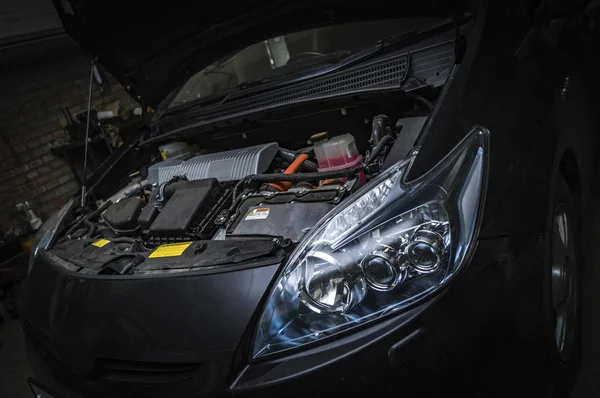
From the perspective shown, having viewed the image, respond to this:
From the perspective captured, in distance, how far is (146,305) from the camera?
942 mm

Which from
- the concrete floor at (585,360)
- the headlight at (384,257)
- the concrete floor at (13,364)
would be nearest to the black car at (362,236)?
the headlight at (384,257)

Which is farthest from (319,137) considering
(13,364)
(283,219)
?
(13,364)

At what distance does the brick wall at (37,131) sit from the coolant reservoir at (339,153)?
160 inches

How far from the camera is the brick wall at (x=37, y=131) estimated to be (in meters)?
4.64

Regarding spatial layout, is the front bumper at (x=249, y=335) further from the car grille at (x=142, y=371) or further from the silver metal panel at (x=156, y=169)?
the silver metal panel at (x=156, y=169)

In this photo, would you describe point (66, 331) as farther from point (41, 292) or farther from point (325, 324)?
point (325, 324)

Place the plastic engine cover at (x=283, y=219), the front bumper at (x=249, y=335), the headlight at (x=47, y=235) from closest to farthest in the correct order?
1. the front bumper at (x=249, y=335)
2. the plastic engine cover at (x=283, y=219)
3. the headlight at (x=47, y=235)

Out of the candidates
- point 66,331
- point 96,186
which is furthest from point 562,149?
point 96,186

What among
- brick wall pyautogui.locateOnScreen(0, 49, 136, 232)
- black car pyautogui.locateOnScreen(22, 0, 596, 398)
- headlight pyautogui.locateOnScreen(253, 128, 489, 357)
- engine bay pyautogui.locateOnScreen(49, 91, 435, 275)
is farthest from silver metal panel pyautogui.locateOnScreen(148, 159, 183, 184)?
brick wall pyautogui.locateOnScreen(0, 49, 136, 232)

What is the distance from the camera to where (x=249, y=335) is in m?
0.84

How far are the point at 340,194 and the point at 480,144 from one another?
40cm

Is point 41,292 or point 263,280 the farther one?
point 41,292

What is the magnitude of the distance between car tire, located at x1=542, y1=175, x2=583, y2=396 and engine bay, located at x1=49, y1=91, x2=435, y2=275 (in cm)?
45

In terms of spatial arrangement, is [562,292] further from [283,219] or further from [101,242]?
[101,242]
